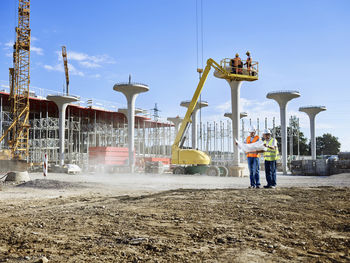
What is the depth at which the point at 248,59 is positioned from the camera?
22562 millimetres

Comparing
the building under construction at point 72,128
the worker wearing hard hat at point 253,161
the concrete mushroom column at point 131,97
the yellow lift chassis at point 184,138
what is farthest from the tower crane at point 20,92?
the worker wearing hard hat at point 253,161

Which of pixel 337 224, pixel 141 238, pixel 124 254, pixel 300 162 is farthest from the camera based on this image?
pixel 300 162

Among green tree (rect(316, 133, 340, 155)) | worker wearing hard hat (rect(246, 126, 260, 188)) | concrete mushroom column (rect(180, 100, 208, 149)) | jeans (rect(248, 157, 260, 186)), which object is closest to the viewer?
worker wearing hard hat (rect(246, 126, 260, 188))

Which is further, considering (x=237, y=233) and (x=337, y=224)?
(x=337, y=224)

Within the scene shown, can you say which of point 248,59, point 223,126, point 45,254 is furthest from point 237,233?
point 223,126

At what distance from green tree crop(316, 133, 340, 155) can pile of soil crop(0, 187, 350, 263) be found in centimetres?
7460

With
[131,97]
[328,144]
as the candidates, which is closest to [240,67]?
[131,97]

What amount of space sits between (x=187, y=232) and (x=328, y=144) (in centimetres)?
7876

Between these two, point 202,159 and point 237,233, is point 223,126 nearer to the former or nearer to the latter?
point 202,159

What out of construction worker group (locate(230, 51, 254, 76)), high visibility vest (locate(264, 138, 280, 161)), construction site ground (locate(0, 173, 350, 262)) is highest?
construction worker group (locate(230, 51, 254, 76))

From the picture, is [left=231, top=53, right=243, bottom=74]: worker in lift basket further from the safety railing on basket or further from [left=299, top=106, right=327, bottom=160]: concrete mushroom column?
[left=299, top=106, right=327, bottom=160]: concrete mushroom column

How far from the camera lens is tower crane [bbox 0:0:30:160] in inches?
1539

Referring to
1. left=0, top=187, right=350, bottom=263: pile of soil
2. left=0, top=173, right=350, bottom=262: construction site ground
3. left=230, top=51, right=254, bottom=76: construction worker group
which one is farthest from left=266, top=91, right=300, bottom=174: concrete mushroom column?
left=0, top=187, right=350, bottom=263: pile of soil

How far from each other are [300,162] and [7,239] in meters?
27.2
